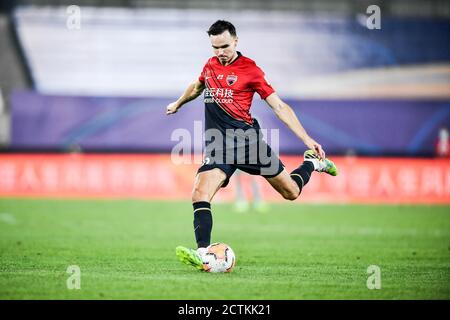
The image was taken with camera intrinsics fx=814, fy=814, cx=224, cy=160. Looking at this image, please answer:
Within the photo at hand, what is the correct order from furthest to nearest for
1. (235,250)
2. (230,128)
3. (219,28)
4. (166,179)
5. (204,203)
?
(166,179) → (235,250) → (230,128) → (204,203) → (219,28)

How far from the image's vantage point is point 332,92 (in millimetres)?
26328

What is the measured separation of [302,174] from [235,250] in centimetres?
190

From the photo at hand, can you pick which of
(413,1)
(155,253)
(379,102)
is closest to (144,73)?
(379,102)

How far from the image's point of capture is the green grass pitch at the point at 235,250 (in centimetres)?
748

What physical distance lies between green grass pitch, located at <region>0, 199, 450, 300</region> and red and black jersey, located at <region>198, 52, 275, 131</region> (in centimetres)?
165

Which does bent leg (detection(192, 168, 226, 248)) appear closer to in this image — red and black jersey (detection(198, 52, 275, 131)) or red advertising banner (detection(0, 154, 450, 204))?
red and black jersey (detection(198, 52, 275, 131))

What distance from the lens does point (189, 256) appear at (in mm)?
8305

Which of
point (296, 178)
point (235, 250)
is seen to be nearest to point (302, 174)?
point (296, 178)

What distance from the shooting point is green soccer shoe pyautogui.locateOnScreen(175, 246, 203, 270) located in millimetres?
8289

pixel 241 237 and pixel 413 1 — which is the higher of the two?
pixel 413 1

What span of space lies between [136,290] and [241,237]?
5.57 meters

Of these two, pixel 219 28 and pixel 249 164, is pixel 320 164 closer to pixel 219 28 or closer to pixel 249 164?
pixel 249 164

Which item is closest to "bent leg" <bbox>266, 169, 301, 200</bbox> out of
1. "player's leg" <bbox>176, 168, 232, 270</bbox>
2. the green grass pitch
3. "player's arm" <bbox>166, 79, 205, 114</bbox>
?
"player's leg" <bbox>176, 168, 232, 270</bbox>
